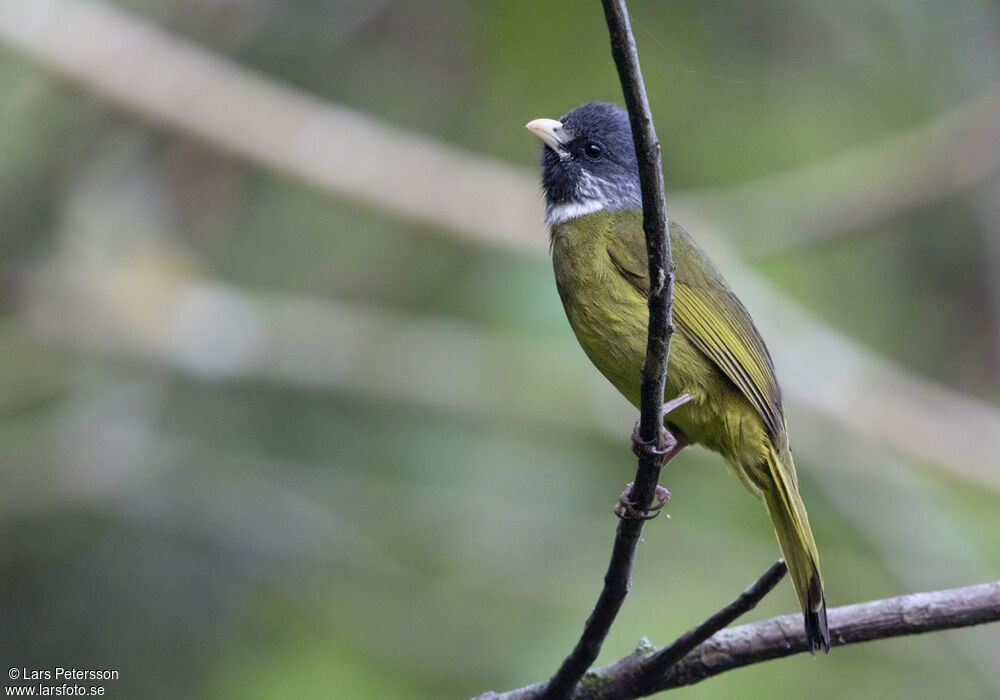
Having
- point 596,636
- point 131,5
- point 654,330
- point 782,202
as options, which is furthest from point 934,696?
point 131,5

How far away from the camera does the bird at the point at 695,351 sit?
338cm

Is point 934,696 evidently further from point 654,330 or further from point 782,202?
point 654,330

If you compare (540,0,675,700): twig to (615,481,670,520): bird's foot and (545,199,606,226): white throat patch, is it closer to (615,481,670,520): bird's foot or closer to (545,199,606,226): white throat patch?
(615,481,670,520): bird's foot

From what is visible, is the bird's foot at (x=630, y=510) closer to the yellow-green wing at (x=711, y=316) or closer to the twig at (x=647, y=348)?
the twig at (x=647, y=348)

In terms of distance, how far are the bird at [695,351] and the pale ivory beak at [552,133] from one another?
44 cm

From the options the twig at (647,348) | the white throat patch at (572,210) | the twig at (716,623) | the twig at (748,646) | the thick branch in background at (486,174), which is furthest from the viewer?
the thick branch in background at (486,174)

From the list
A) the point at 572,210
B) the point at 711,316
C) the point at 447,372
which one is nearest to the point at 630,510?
the point at 711,316

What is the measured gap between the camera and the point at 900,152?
730 centimetres

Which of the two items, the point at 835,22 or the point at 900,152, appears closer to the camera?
the point at 900,152

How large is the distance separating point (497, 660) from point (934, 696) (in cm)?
247

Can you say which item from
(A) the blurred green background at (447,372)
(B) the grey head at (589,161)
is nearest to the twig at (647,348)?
(B) the grey head at (589,161)

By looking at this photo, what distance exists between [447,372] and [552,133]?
3.40 m

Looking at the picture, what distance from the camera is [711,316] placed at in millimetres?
3604

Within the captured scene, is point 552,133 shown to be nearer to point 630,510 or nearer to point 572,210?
point 572,210
